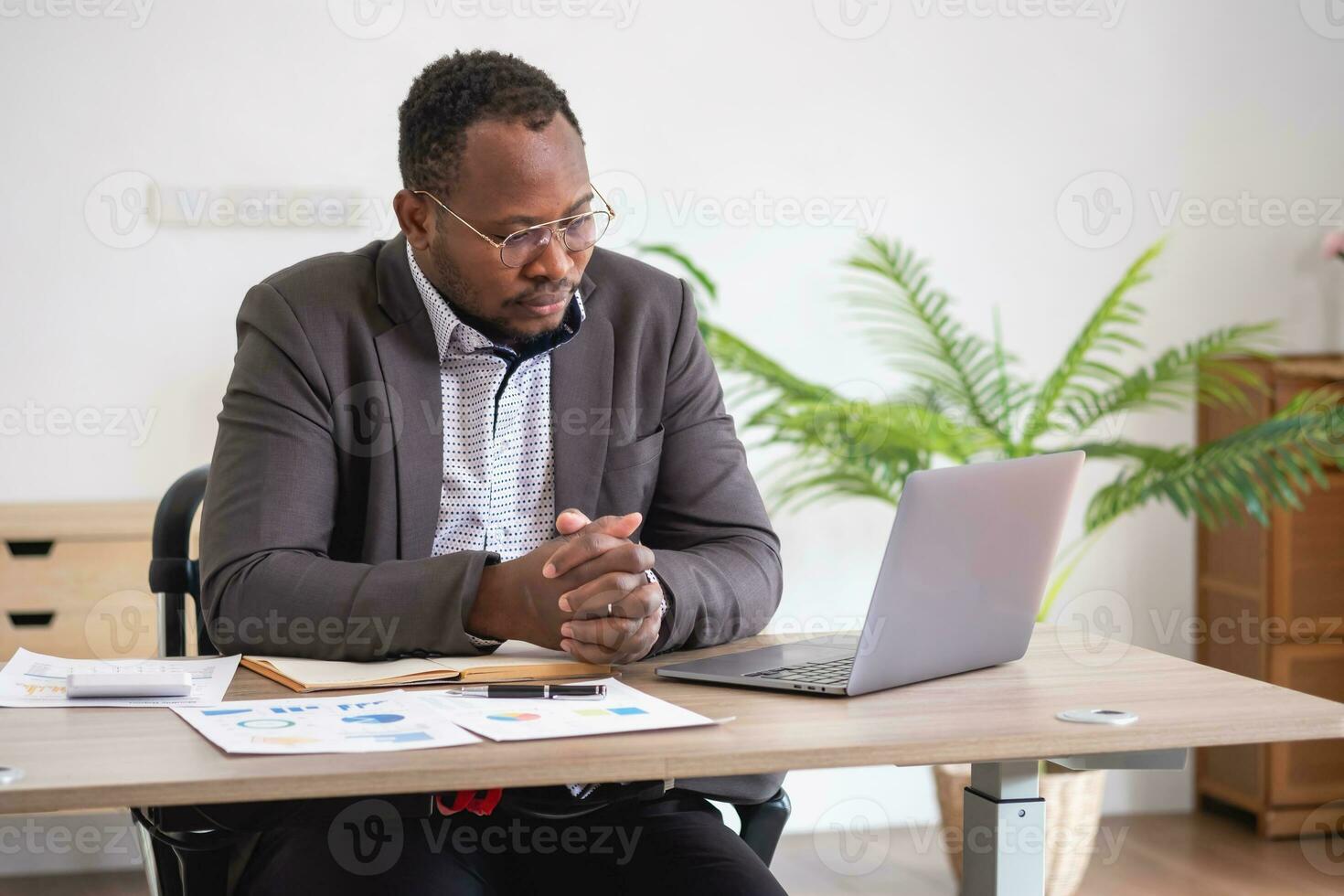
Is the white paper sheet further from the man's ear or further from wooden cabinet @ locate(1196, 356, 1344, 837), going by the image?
wooden cabinet @ locate(1196, 356, 1344, 837)

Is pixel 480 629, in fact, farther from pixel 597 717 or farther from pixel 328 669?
pixel 597 717

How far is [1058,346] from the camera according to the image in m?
3.90

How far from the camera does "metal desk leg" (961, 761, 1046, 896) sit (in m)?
1.33

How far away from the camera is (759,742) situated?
1.12 metres

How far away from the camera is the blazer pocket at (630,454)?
1874 mm

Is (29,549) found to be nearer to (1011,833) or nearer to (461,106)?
(461,106)

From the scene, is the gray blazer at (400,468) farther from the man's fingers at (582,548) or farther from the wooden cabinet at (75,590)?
the wooden cabinet at (75,590)

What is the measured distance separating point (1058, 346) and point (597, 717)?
2974 mm
